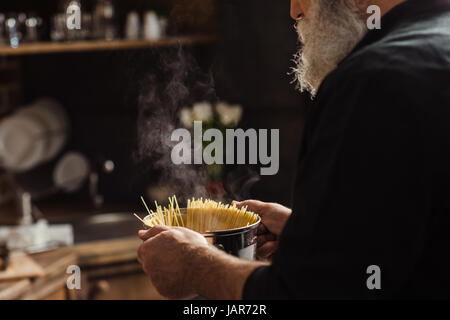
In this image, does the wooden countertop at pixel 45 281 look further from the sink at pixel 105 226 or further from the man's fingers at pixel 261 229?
the man's fingers at pixel 261 229

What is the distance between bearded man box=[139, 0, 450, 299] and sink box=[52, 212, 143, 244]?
2.29m

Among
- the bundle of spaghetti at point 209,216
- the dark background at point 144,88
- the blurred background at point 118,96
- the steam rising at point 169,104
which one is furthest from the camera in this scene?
the dark background at point 144,88

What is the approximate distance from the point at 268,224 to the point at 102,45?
248 cm

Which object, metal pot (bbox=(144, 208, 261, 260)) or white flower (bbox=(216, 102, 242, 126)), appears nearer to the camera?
metal pot (bbox=(144, 208, 261, 260))

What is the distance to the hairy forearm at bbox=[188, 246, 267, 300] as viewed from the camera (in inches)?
35.8

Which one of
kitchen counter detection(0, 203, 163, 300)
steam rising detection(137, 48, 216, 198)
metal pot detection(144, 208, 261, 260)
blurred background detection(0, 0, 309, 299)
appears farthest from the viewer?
blurred background detection(0, 0, 309, 299)

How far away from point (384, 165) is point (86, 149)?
130 inches

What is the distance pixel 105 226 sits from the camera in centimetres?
335

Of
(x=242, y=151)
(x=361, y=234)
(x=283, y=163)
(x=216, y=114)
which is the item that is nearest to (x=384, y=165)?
(x=361, y=234)

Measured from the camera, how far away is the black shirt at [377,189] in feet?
2.62

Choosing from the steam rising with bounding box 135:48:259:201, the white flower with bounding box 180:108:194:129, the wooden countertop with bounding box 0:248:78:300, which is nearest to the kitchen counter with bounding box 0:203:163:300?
the wooden countertop with bounding box 0:248:78:300

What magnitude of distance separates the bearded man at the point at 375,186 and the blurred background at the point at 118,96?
2336 mm

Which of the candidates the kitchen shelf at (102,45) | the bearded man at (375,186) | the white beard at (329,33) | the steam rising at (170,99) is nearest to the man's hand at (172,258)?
the bearded man at (375,186)

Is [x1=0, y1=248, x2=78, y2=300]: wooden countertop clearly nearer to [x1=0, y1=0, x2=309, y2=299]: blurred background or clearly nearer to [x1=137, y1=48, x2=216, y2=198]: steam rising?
[x1=0, y1=0, x2=309, y2=299]: blurred background
